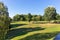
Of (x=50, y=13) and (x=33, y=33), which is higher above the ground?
(x=50, y=13)

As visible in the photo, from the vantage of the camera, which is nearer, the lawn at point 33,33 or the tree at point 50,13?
the lawn at point 33,33

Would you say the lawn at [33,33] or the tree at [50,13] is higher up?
the tree at [50,13]

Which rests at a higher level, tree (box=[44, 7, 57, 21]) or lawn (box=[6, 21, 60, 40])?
tree (box=[44, 7, 57, 21])

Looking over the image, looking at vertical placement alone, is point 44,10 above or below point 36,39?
above

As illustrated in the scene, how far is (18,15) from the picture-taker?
127m

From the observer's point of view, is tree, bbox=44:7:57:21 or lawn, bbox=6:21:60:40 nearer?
lawn, bbox=6:21:60:40

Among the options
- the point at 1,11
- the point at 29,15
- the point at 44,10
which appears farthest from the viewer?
the point at 29,15

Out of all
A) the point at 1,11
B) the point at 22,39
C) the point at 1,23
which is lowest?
the point at 22,39

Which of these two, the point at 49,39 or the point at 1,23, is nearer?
the point at 1,23

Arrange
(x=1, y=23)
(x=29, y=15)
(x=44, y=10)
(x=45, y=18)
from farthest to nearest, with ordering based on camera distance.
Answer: (x=29, y=15)
(x=44, y=10)
(x=45, y=18)
(x=1, y=23)

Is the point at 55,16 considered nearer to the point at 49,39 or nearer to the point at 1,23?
the point at 49,39

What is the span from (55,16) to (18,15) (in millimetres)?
35795

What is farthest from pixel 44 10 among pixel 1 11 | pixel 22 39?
pixel 1 11

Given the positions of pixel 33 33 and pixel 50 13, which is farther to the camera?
pixel 50 13
